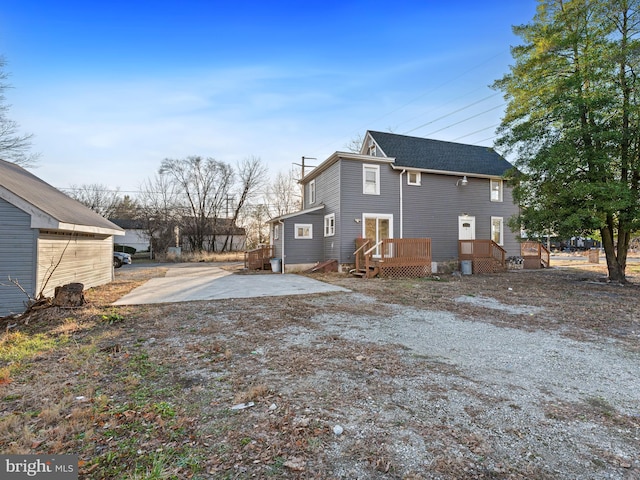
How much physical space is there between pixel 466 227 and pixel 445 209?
1.73m

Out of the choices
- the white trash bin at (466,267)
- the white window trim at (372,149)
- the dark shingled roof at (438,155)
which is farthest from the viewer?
the white window trim at (372,149)

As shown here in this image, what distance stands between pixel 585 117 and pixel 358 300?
36.4ft

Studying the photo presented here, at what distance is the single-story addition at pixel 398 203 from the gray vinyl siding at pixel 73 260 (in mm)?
7554

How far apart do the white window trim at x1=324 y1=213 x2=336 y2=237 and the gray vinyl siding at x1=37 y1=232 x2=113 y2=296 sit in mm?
9743

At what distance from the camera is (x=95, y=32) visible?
26.9 ft

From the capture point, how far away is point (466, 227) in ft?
54.6

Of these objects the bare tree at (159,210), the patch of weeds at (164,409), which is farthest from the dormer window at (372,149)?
the bare tree at (159,210)

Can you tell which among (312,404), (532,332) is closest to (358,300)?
(532,332)

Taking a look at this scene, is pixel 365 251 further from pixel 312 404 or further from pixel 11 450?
pixel 11 450

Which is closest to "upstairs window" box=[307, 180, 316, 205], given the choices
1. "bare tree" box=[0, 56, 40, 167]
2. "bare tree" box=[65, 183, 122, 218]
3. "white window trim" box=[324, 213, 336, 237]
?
"white window trim" box=[324, 213, 336, 237]

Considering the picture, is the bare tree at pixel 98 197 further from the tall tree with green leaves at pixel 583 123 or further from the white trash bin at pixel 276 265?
the tall tree with green leaves at pixel 583 123

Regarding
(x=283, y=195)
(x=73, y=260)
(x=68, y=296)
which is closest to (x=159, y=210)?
(x=283, y=195)

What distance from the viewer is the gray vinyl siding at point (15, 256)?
6887 mm

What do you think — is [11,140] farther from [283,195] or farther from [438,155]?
[438,155]
